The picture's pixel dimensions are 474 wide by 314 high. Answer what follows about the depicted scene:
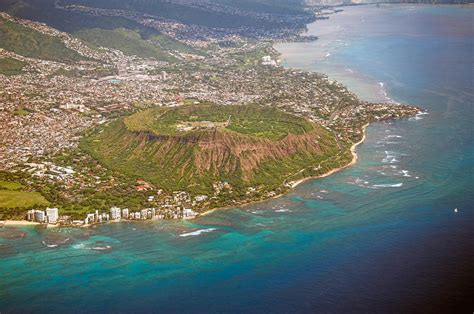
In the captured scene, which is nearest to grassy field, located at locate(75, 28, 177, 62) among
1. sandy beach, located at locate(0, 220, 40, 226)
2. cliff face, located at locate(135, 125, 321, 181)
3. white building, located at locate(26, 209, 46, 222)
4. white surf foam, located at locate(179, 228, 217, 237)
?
cliff face, located at locate(135, 125, 321, 181)

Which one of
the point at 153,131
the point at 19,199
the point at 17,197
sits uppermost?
the point at 153,131

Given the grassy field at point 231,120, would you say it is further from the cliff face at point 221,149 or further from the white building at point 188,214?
the white building at point 188,214

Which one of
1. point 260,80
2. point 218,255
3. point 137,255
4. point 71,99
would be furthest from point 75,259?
point 260,80

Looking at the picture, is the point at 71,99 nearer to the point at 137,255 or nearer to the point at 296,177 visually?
the point at 296,177

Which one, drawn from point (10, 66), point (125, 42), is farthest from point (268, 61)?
point (10, 66)

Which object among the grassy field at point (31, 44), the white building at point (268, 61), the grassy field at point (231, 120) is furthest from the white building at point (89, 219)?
the white building at point (268, 61)

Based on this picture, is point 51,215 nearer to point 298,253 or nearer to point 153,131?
point 153,131
